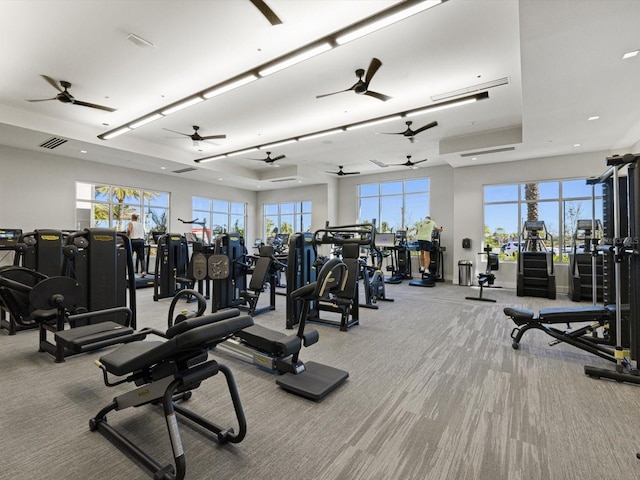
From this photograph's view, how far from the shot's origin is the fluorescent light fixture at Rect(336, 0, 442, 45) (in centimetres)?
315

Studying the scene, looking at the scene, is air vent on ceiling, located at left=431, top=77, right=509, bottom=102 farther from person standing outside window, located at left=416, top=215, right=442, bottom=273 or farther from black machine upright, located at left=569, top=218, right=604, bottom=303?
person standing outside window, located at left=416, top=215, right=442, bottom=273

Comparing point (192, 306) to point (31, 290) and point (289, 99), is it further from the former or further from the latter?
point (289, 99)

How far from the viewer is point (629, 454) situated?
76.1 inches

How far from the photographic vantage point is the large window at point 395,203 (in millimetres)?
11234

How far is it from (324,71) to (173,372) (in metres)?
4.72

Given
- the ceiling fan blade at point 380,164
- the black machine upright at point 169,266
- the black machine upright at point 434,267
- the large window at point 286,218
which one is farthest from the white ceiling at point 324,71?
the large window at point 286,218

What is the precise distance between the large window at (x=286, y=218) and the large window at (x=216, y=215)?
1.10 metres

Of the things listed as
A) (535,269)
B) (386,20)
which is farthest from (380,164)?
(386,20)

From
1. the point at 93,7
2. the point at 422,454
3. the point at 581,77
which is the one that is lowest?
the point at 422,454

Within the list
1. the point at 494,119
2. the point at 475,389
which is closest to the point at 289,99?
the point at 494,119

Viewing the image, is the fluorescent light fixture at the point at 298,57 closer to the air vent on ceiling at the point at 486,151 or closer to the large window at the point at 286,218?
the air vent on ceiling at the point at 486,151

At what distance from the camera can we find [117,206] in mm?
10383

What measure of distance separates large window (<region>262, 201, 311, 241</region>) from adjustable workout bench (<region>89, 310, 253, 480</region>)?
442 inches

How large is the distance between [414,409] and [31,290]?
12.6ft
